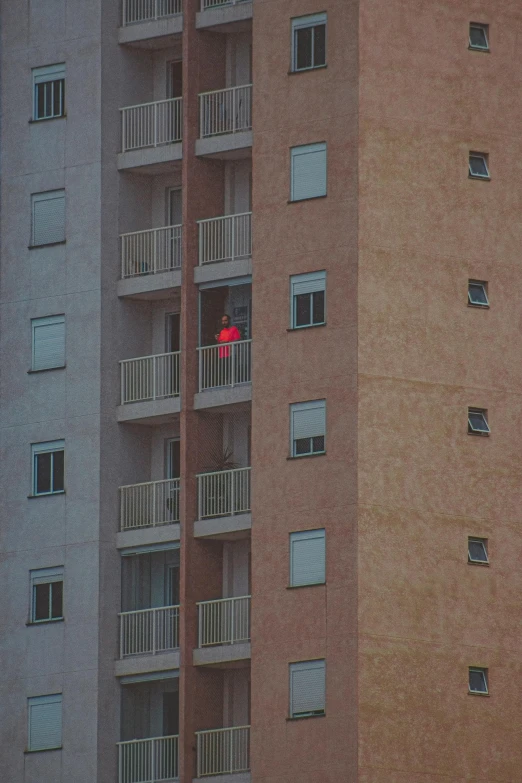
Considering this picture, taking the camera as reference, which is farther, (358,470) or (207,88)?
(207,88)

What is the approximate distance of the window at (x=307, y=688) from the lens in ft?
274

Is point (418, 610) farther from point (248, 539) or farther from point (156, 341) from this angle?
point (156, 341)

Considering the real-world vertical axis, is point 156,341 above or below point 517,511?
above

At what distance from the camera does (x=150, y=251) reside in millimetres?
89625

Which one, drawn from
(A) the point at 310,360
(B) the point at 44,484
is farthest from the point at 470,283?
(B) the point at 44,484

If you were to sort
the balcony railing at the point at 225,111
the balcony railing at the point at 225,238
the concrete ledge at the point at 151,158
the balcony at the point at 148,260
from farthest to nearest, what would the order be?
the concrete ledge at the point at 151,158
the balcony at the point at 148,260
the balcony railing at the point at 225,111
the balcony railing at the point at 225,238

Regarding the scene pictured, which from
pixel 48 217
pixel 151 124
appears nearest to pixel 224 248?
pixel 151 124

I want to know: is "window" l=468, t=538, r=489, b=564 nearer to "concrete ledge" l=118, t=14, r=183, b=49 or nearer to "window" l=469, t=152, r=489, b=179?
"window" l=469, t=152, r=489, b=179

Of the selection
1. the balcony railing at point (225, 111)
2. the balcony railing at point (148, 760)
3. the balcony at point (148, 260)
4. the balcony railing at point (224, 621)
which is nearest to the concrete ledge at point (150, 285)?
the balcony at point (148, 260)

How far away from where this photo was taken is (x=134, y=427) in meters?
89.2

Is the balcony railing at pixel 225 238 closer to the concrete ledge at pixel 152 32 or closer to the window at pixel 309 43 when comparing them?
the window at pixel 309 43

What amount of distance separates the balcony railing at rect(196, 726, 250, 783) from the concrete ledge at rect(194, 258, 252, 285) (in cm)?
1215

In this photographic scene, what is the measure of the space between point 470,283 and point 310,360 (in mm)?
5029

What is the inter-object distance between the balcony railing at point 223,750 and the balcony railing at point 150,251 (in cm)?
1304
